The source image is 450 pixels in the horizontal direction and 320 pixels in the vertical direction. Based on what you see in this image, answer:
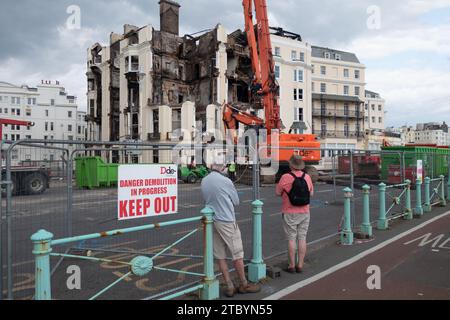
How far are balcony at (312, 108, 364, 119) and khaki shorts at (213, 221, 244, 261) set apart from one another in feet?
189

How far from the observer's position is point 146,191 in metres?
5.11

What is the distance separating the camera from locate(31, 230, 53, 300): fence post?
3.24 meters

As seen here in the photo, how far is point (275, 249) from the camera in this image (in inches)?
307

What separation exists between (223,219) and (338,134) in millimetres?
60842

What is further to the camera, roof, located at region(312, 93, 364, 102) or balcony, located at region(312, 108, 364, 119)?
roof, located at region(312, 93, 364, 102)

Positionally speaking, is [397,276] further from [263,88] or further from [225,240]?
[263,88]

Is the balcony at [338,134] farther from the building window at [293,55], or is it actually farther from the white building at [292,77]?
the building window at [293,55]

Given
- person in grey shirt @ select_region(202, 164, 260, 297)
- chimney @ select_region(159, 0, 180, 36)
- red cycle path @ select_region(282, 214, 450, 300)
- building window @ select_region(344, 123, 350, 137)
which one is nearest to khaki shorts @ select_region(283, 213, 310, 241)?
red cycle path @ select_region(282, 214, 450, 300)

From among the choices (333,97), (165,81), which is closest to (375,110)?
(333,97)

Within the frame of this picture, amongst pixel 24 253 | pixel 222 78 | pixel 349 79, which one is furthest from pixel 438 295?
pixel 349 79

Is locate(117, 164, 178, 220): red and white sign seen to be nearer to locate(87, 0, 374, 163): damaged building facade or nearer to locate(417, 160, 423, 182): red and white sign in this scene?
locate(417, 160, 423, 182): red and white sign

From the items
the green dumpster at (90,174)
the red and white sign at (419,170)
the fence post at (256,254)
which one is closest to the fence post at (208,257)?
the fence post at (256,254)

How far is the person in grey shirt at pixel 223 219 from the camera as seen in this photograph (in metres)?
5.10

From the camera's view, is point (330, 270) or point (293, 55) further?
point (293, 55)
